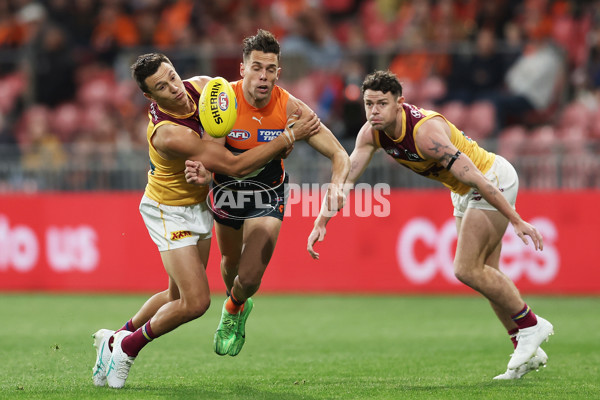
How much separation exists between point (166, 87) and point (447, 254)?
777cm

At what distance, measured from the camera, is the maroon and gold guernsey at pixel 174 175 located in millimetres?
7297

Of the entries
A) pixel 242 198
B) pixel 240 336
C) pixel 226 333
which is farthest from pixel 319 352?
pixel 242 198

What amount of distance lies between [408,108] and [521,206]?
6595 mm

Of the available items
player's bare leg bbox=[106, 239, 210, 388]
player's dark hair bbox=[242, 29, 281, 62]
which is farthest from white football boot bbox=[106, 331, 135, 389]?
player's dark hair bbox=[242, 29, 281, 62]

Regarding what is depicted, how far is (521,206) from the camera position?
1380 cm

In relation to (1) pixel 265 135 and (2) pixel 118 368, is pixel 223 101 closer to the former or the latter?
(1) pixel 265 135

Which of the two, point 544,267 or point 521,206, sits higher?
point 521,206

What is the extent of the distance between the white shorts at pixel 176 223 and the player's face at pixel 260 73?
1.05 metres

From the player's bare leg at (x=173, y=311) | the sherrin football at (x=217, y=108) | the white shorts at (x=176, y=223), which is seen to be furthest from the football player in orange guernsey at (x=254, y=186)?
the player's bare leg at (x=173, y=311)

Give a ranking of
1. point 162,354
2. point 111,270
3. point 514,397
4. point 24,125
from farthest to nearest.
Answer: point 24,125
point 111,270
point 162,354
point 514,397

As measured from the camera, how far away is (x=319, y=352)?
364 inches

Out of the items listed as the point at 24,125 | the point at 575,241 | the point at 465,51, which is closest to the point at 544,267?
the point at 575,241

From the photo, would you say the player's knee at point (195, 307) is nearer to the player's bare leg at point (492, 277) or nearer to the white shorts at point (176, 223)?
the white shorts at point (176, 223)

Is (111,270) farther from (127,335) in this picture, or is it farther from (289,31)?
(127,335)
